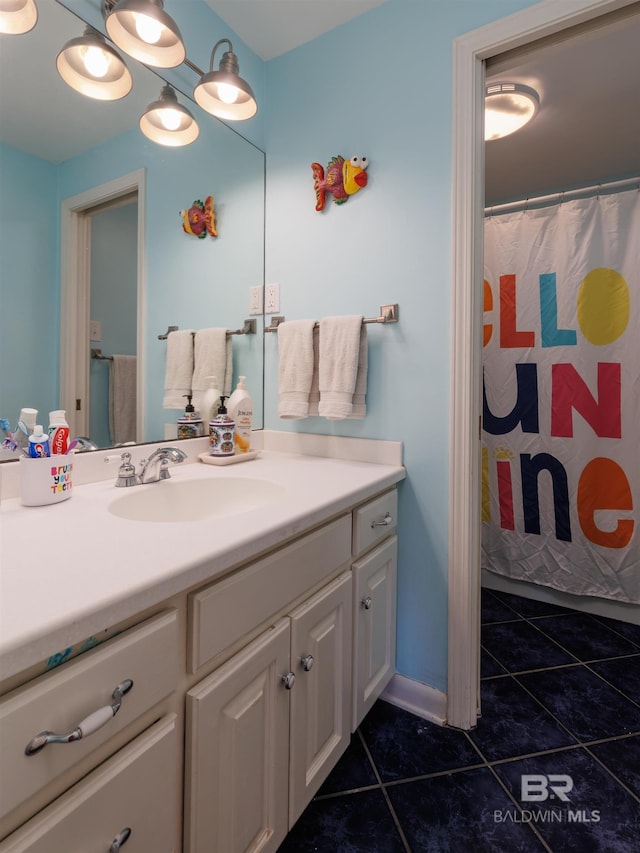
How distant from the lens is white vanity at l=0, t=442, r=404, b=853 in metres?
0.47

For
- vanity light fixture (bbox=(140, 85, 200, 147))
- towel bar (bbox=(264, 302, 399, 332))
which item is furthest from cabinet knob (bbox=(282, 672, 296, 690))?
vanity light fixture (bbox=(140, 85, 200, 147))

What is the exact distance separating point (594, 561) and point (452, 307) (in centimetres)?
148

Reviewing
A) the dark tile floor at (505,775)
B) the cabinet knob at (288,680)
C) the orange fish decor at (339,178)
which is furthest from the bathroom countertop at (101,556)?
the orange fish decor at (339,178)

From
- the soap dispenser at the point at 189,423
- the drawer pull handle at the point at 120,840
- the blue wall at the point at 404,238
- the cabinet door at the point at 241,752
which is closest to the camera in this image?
the drawer pull handle at the point at 120,840

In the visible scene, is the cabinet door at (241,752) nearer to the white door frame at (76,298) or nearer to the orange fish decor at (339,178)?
the white door frame at (76,298)

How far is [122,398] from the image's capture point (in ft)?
3.96

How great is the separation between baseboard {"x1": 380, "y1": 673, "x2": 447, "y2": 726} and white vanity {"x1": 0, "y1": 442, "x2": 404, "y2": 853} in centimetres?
34

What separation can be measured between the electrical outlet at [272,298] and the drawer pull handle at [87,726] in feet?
4.43

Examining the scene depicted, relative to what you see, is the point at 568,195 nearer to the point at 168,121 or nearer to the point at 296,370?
the point at 296,370

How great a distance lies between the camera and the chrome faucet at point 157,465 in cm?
111

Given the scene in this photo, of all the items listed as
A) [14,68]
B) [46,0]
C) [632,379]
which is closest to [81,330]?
[14,68]

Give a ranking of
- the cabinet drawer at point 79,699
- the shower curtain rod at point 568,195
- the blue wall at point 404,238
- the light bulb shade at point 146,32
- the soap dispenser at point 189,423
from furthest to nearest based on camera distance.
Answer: the shower curtain rod at point 568,195 < the soap dispenser at point 189,423 < the blue wall at point 404,238 < the light bulb shade at point 146,32 < the cabinet drawer at point 79,699

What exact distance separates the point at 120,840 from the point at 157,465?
0.75 metres

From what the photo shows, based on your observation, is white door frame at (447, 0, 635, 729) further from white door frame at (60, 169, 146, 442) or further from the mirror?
white door frame at (60, 169, 146, 442)
